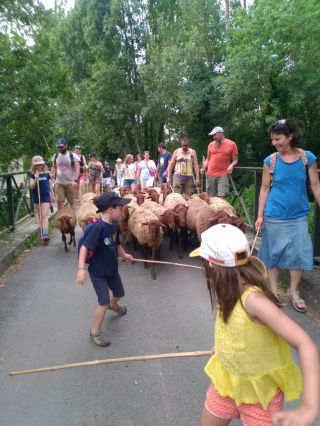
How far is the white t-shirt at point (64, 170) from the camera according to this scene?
8812 mm

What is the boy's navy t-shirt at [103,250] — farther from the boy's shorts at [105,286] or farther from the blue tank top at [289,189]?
the blue tank top at [289,189]

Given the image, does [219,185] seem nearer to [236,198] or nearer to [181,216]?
[236,198]

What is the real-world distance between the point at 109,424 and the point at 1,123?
381 inches

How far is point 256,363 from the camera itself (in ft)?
6.26

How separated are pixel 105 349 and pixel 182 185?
5.90 meters

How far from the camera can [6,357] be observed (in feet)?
12.1

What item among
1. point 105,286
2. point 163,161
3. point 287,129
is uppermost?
point 287,129

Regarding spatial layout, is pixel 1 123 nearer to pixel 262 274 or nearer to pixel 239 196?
pixel 239 196

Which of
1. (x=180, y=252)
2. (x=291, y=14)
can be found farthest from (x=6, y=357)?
(x=291, y=14)

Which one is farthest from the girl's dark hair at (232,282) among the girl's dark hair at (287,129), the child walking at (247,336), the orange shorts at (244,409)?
the girl's dark hair at (287,129)

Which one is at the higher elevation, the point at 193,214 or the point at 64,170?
the point at 64,170

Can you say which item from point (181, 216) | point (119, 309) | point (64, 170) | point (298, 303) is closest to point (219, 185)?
point (181, 216)

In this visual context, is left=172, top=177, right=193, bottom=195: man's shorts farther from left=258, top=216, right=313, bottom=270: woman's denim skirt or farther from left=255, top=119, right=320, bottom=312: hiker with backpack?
left=258, top=216, right=313, bottom=270: woman's denim skirt

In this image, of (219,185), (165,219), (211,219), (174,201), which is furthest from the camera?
(219,185)
